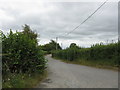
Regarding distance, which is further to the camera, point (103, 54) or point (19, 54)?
point (103, 54)

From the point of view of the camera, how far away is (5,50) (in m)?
7.47

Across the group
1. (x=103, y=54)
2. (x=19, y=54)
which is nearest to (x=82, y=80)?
(x=19, y=54)

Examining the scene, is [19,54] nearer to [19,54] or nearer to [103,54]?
[19,54]

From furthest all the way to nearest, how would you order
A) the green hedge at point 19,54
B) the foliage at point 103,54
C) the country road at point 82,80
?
the foliage at point 103,54, the green hedge at point 19,54, the country road at point 82,80

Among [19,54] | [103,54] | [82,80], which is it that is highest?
[19,54]

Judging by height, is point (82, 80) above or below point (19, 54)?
below

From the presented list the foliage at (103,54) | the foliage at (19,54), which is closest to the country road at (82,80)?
the foliage at (19,54)

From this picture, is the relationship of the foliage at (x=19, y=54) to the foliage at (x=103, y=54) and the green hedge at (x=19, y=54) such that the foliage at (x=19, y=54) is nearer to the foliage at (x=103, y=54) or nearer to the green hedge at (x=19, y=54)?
the green hedge at (x=19, y=54)

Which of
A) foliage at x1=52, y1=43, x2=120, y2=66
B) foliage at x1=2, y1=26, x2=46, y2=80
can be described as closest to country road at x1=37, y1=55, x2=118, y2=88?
foliage at x1=2, y1=26, x2=46, y2=80

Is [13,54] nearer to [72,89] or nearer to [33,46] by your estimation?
[33,46]

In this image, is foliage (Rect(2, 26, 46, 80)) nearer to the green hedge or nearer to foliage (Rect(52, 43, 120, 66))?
the green hedge

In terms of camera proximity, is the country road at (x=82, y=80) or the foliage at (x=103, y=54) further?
the foliage at (x=103, y=54)

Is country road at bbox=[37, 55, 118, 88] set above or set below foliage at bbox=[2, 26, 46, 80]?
below

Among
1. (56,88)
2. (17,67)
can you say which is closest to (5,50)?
(17,67)
